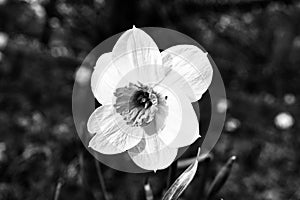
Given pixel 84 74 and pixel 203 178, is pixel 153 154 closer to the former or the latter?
pixel 203 178

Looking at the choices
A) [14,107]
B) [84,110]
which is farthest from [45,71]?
[84,110]

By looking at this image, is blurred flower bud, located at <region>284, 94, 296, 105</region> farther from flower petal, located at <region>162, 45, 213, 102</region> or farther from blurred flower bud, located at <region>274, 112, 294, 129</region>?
flower petal, located at <region>162, 45, 213, 102</region>

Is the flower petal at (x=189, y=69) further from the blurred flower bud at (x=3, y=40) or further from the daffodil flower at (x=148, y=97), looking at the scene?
the blurred flower bud at (x=3, y=40)

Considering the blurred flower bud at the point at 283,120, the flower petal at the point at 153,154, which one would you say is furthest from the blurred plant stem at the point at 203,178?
the blurred flower bud at the point at 283,120

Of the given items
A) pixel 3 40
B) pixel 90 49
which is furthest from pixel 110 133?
pixel 3 40

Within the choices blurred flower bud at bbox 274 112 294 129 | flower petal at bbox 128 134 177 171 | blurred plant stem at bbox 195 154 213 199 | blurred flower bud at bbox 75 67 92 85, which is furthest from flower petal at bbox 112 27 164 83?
blurred flower bud at bbox 274 112 294 129
